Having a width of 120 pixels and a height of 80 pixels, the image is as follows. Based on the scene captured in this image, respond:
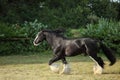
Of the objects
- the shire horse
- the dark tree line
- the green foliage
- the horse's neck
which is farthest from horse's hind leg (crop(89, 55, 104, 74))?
the dark tree line

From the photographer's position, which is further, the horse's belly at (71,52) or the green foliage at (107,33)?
the green foliage at (107,33)

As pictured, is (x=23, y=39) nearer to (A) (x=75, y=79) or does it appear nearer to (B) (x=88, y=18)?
(A) (x=75, y=79)

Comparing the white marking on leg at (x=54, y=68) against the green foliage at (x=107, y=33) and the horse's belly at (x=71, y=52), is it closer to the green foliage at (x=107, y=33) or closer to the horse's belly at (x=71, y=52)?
the horse's belly at (x=71, y=52)

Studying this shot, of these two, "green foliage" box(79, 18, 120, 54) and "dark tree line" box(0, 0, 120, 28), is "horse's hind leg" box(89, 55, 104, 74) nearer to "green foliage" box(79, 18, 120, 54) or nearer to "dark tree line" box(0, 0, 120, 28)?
"green foliage" box(79, 18, 120, 54)

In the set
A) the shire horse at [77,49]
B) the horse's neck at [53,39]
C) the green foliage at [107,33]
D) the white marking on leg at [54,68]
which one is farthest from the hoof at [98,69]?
the green foliage at [107,33]

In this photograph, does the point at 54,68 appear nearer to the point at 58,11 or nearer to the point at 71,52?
the point at 71,52

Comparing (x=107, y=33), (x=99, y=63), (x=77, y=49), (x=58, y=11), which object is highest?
(x=77, y=49)

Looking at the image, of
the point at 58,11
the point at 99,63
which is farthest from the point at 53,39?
the point at 58,11

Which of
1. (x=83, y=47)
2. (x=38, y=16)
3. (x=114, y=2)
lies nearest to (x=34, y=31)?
(x=38, y=16)

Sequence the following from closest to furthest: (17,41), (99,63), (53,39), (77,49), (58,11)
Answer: (99,63)
(77,49)
(53,39)
(17,41)
(58,11)

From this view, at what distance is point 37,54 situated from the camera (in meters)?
19.3

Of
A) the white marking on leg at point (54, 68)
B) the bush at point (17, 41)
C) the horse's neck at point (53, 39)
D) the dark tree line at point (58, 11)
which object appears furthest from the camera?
the dark tree line at point (58, 11)

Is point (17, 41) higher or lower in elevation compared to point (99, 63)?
lower

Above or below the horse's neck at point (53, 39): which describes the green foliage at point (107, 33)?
below
